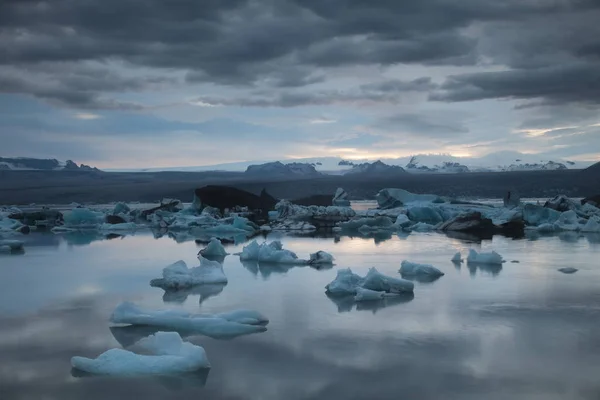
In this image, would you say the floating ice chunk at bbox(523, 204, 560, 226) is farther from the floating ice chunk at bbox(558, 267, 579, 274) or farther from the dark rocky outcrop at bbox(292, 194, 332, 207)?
the dark rocky outcrop at bbox(292, 194, 332, 207)

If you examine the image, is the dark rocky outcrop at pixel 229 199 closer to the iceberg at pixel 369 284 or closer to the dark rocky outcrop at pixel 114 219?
the dark rocky outcrop at pixel 114 219

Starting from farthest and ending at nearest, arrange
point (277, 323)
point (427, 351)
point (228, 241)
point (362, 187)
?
point (362, 187) < point (228, 241) < point (277, 323) < point (427, 351)

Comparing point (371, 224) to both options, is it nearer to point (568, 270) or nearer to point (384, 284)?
point (568, 270)

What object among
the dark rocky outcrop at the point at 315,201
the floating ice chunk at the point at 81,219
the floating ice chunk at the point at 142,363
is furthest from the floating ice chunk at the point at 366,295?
the dark rocky outcrop at the point at 315,201

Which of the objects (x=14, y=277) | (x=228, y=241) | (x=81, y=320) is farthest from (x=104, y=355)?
(x=228, y=241)

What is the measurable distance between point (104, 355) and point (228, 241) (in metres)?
10.5

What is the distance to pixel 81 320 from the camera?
525 centimetres

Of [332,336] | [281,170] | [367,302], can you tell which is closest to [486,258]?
[367,302]

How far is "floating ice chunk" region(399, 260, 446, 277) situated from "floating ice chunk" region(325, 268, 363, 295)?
145 cm

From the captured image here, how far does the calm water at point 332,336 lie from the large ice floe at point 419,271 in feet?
0.56

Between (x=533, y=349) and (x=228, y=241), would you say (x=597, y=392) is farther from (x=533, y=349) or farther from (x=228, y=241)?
(x=228, y=241)

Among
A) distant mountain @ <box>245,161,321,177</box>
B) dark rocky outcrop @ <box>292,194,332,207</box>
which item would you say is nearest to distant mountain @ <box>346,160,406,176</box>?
distant mountain @ <box>245,161,321,177</box>

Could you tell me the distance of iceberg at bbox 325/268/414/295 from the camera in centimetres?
646

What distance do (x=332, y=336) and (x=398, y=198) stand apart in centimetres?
2118
